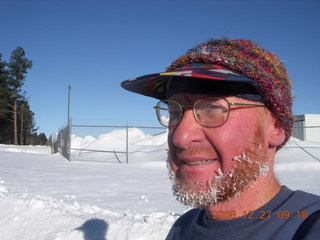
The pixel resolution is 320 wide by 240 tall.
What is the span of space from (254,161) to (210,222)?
328 millimetres

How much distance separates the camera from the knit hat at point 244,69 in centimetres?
114

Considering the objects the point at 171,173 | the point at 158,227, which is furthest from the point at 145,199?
the point at 171,173

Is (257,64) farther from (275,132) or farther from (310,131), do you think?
(310,131)

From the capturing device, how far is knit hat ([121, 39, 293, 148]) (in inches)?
44.8

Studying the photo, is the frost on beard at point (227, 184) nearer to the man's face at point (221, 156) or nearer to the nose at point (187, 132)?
the man's face at point (221, 156)

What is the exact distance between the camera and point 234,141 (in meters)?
1.13

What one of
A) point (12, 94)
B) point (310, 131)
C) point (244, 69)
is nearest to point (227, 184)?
point (244, 69)

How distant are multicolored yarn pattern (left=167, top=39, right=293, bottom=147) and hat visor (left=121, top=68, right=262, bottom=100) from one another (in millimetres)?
39

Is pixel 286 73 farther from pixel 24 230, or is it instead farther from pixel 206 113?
pixel 24 230

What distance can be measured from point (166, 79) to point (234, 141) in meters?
0.57

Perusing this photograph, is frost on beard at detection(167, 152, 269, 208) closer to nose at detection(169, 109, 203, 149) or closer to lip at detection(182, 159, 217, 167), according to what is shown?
lip at detection(182, 159, 217, 167)
